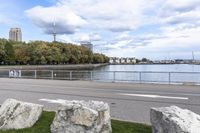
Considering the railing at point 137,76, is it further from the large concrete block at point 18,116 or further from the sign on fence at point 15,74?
the large concrete block at point 18,116

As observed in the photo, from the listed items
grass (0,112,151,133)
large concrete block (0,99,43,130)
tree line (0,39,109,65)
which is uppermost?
tree line (0,39,109,65)

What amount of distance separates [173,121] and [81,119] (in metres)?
1.91

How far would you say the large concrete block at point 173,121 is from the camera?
6.43 meters

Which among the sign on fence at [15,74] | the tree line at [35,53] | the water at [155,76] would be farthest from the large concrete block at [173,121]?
the tree line at [35,53]

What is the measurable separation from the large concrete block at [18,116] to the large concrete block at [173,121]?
303 centimetres

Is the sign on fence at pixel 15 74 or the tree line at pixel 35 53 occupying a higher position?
the tree line at pixel 35 53

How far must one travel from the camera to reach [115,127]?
27.2ft

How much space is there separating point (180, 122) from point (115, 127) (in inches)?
85.2

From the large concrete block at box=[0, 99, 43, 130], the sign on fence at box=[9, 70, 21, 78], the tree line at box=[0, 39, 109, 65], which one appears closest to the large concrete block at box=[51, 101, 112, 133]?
the large concrete block at box=[0, 99, 43, 130]

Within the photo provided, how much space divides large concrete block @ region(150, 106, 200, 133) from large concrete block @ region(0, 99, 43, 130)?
9.95 ft

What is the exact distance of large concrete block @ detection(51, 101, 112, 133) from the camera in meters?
7.19

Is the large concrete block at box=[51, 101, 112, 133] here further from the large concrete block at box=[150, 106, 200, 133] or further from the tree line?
the tree line

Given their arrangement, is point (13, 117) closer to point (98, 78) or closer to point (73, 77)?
point (98, 78)

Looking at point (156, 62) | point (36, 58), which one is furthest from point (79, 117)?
point (156, 62)
